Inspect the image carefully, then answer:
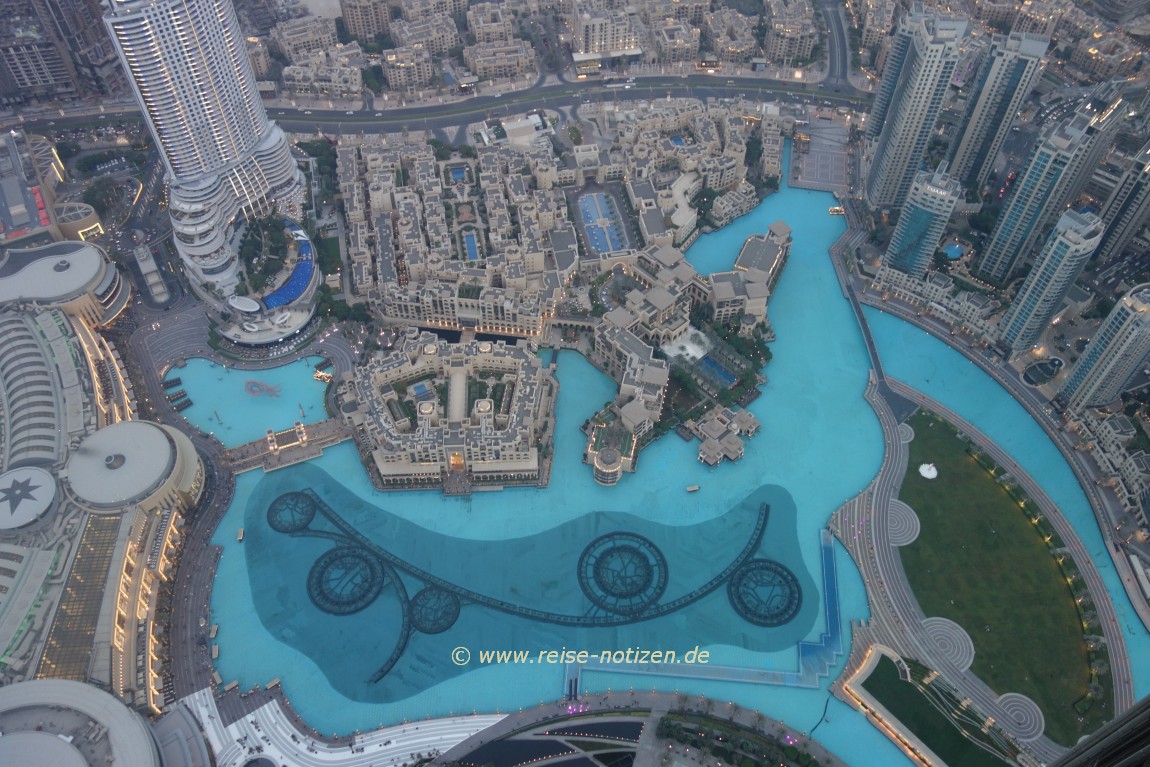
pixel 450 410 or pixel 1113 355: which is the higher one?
pixel 1113 355

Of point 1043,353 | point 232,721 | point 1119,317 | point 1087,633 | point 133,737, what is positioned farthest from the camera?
point 1043,353

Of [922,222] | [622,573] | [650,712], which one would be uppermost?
[922,222]

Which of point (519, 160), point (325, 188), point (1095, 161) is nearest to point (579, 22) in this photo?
point (519, 160)

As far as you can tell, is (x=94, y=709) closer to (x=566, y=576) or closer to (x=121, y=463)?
(x=121, y=463)

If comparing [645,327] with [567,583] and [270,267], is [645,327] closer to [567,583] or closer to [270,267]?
[567,583]

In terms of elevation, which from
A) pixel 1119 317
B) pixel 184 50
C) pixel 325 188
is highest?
pixel 184 50

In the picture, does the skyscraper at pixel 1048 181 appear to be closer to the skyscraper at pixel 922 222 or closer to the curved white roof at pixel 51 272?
the skyscraper at pixel 922 222

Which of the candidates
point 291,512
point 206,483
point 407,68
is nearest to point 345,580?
point 291,512
